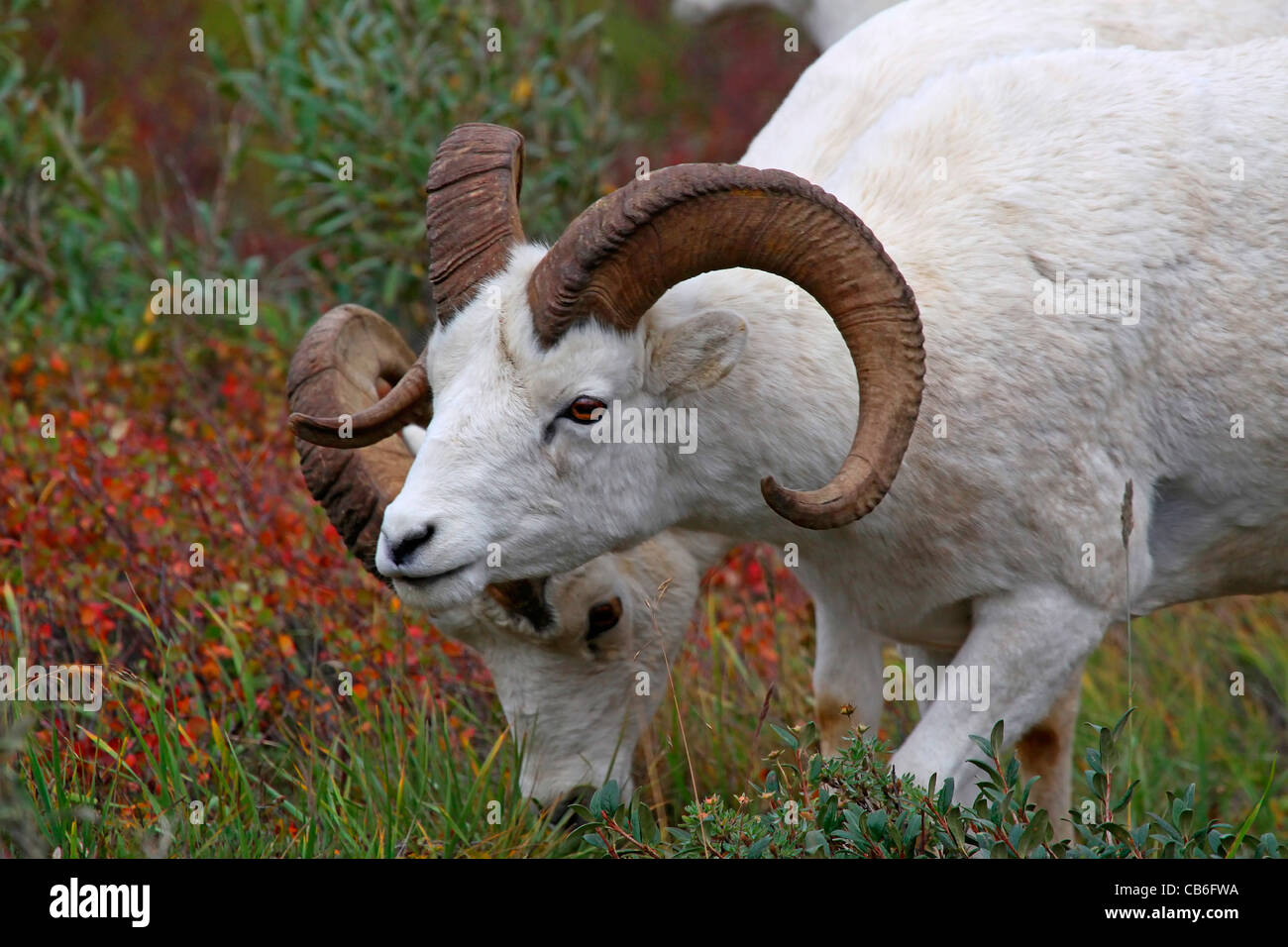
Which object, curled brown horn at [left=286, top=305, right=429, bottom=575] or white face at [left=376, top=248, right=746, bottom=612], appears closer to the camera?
white face at [left=376, top=248, right=746, bottom=612]

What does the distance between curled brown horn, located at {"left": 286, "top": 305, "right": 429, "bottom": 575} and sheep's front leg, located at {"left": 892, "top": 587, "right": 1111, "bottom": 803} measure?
162 cm

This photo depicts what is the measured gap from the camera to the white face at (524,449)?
386cm

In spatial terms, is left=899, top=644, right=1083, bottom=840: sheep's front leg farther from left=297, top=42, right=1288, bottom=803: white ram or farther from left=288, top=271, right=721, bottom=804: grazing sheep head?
left=288, top=271, right=721, bottom=804: grazing sheep head

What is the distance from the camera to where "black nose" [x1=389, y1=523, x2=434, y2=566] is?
3.80 m

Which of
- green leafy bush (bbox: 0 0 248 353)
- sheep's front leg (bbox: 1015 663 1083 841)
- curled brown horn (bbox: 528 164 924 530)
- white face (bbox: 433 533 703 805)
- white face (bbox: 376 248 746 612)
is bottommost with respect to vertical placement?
sheep's front leg (bbox: 1015 663 1083 841)

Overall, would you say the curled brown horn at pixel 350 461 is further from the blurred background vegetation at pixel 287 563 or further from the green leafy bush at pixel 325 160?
the green leafy bush at pixel 325 160

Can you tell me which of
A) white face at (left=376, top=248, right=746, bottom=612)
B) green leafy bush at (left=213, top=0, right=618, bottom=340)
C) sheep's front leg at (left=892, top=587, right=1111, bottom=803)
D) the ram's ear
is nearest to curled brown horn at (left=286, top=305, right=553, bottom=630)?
white face at (left=376, top=248, right=746, bottom=612)

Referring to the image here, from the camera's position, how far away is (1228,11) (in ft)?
17.8

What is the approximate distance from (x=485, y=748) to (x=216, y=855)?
50.5 inches

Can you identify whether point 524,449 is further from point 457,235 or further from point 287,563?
point 287,563

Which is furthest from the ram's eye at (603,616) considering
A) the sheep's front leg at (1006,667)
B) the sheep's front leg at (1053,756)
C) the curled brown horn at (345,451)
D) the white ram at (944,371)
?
the sheep's front leg at (1053,756)

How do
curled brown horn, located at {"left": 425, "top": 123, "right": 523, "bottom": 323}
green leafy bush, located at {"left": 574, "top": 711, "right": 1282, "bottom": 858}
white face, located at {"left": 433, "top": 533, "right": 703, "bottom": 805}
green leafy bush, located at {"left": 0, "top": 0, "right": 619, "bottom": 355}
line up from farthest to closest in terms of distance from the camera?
green leafy bush, located at {"left": 0, "top": 0, "right": 619, "bottom": 355} < white face, located at {"left": 433, "top": 533, "right": 703, "bottom": 805} < curled brown horn, located at {"left": 425, "top": 123, "right": 523, "bottom": 323} < green leafy bush, located at {"left": 574, "top": 711, "right": 1282, "bottom": 858}

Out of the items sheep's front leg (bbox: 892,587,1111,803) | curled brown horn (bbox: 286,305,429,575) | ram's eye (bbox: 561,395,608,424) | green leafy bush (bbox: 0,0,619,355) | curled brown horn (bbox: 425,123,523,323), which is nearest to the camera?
ram's eye (bbox: 561,395,608,424)

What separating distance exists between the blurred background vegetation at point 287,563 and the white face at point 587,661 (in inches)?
5.8
